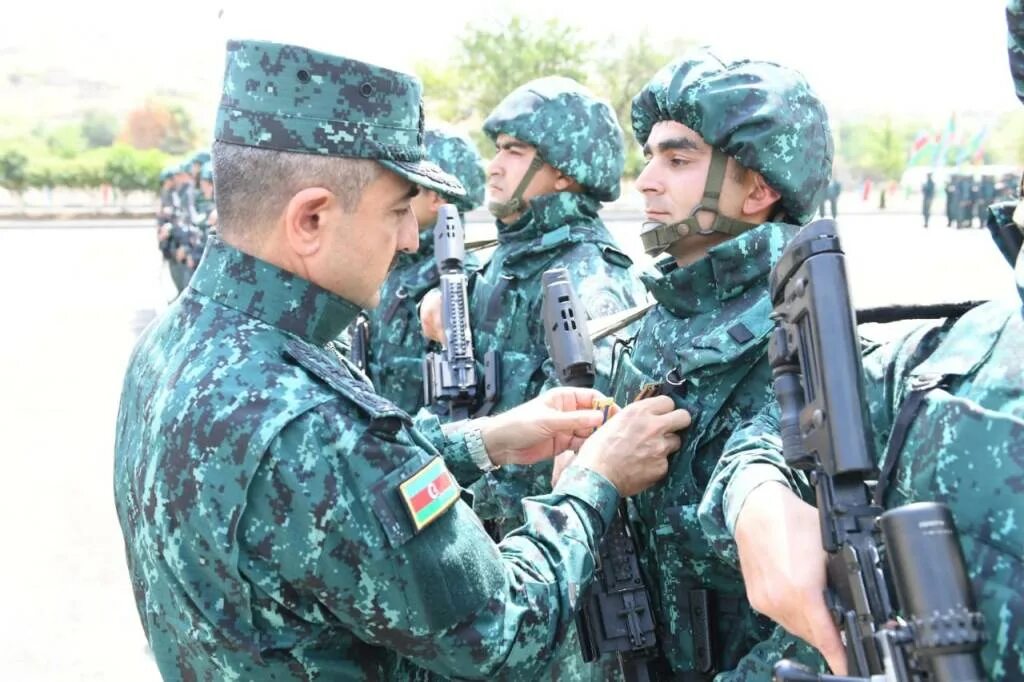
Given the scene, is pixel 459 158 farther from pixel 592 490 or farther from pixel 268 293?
pixel 268 293

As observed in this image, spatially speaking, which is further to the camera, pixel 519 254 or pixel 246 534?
pixel 519 254

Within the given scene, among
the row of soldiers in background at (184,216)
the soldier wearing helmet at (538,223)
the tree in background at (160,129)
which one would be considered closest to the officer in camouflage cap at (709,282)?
the soldier wearing helmet at (538,223)

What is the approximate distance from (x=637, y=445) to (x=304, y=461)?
0.86 metres

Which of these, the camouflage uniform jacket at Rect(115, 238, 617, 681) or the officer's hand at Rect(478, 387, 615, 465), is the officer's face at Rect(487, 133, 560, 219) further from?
the camouflage uniform jacket at Rect(115, 238, 617, 681)

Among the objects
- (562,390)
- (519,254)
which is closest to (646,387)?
(562,390)

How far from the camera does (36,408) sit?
31.3 ft

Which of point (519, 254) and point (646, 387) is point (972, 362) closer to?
point (646, 387)

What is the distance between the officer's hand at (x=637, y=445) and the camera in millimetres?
2164

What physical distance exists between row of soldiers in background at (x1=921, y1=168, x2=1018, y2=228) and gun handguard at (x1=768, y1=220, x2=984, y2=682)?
3262 centimetres

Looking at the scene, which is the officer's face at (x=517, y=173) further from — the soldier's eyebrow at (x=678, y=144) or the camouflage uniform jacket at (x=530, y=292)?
the soldier's eyebrow at (x=678, y=144)

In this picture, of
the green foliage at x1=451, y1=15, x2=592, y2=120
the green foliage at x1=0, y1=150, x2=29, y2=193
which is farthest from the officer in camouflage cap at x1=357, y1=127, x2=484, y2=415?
the green foliage at x1=451, y1=15, x2=592, y2=120

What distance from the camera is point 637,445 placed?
221cm

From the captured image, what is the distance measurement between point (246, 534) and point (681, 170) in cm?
153

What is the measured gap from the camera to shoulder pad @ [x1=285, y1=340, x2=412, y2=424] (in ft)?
5.38
